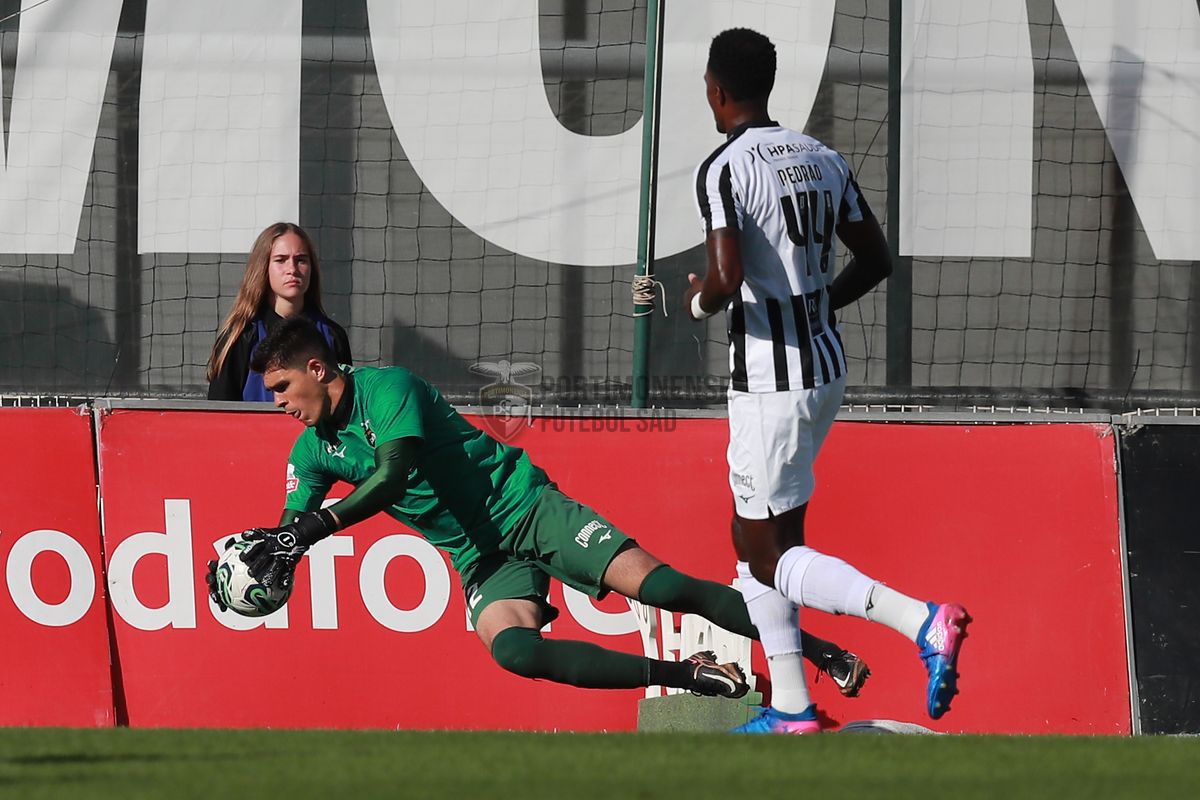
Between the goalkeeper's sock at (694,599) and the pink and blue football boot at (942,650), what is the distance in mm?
1035

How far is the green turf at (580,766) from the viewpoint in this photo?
10.2 ft

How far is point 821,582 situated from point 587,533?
107 cm

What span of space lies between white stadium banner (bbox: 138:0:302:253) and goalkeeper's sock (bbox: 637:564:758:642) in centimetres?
354

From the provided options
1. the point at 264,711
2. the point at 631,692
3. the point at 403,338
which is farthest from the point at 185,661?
the point at 403,338

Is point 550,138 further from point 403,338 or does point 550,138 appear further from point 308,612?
point 308,612

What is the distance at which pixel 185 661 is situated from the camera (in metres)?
5.97

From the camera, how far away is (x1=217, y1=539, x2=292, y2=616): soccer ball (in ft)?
17.1

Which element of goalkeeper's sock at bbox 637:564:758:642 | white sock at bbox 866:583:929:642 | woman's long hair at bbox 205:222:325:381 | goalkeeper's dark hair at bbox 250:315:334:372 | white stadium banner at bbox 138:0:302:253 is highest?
white stadium banner at bbox 138:0:302:253

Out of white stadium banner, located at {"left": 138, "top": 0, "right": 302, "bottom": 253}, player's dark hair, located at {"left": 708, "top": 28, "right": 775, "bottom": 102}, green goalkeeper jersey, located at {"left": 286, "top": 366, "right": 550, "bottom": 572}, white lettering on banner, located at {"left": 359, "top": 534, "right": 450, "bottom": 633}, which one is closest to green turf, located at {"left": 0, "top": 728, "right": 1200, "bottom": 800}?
green goalkeeper jersey, located at {"left": 286, "top": 366, "right": 550, "bottom": 572}

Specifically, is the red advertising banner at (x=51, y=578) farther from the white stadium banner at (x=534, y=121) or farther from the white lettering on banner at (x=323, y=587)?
the white stadium banner at (x=534, y=121)

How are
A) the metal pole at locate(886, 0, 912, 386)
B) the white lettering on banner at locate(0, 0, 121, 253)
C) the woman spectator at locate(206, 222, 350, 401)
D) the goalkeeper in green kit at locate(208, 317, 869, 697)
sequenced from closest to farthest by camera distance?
the goalkeeper in green kit at locate(208, 317, 869, 697)
the woman spectator at locate(206, 222, 350, 401)
the metal pole at locate(886, 0, 912, 386)
the white lettering on banner at locate(0, 0, 121, 253)

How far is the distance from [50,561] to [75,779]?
293 cm

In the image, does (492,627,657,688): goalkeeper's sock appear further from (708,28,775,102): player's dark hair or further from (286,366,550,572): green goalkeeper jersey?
(708,28,775,102): player's dark hair

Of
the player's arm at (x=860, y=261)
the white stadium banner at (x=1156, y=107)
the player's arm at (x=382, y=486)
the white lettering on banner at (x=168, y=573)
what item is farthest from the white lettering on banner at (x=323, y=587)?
the white stadium banner at (x=1156, y=107)
